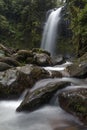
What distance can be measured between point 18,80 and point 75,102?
8.39 ft

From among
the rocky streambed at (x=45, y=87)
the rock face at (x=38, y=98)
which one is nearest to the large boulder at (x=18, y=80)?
the rocky streambed at (x=45, y=87)

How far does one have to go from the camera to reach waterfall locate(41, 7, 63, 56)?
21.1m

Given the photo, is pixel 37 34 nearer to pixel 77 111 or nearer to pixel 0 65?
pixel 0 65

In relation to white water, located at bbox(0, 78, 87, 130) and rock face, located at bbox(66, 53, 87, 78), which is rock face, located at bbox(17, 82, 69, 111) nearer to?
white water, located at bbox(0, 78, 87, 130)

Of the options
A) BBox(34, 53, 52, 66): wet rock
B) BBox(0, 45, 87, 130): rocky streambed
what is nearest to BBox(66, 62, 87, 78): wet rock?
BBox(0, 45, 87, 130): rocky streambed

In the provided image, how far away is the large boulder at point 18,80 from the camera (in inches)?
316

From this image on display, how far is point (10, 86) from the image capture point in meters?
8.08

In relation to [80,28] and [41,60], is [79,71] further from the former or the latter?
[80,28]

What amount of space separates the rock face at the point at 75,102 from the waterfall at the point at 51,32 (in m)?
13.7

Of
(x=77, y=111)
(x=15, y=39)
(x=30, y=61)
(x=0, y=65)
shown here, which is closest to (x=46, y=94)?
(x=77, y=111)

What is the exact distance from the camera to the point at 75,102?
6.41m

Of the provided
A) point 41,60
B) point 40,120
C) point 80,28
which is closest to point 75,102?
point 40,120

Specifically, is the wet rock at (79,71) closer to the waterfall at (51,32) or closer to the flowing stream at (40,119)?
the flowing stream at (40,119)

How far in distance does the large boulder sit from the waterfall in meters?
11.6
